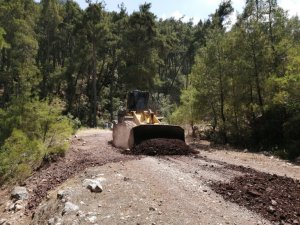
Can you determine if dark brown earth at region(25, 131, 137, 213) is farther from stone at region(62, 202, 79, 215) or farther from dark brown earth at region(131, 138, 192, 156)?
stone at region(62, 202, 79, 215)

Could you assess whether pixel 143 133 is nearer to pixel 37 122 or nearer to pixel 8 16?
pixel 37 122

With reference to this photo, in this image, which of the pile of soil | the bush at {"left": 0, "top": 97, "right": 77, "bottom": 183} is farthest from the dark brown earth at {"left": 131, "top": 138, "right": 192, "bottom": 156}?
the pile of soil

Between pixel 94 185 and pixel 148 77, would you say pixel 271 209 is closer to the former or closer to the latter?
pixel 94 185

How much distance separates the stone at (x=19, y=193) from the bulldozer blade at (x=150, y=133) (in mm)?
4288

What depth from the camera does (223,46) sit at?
2320cm

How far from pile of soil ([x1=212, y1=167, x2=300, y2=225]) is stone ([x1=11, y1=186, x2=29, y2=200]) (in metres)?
5.60

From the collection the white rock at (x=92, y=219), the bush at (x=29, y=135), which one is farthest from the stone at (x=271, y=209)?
the bush at (x=29, y=135)

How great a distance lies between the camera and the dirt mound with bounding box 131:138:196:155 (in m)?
13.8

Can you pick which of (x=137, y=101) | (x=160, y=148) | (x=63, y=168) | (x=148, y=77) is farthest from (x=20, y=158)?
(x=148, y=77)

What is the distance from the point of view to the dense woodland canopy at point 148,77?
16203 millimetres

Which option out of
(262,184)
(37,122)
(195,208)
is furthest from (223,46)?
(195,208)

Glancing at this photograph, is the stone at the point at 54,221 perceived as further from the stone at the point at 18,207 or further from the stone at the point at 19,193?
the stone at the point at 19,193

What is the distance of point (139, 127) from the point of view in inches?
581

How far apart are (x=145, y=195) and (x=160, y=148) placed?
5.47 m
